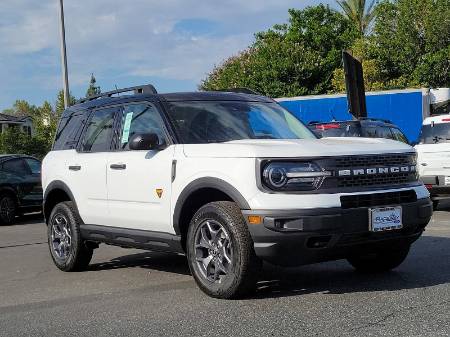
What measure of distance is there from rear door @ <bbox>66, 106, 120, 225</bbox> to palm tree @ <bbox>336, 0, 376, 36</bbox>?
38.0 meters

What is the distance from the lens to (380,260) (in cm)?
637

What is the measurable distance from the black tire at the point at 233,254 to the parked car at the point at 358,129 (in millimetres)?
6060

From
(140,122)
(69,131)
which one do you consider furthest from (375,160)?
(69,131)

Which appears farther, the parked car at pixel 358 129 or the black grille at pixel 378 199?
the parked car at pixel 358 129

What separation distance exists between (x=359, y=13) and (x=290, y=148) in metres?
40.2

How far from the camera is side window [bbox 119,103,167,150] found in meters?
6.29

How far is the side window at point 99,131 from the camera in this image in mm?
6980

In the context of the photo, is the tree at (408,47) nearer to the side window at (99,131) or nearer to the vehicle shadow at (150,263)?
the vehicle shadow at (150,263)

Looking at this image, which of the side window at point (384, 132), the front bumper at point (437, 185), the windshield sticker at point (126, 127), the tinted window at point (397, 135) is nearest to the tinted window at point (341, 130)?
the side window at point (384, 132)

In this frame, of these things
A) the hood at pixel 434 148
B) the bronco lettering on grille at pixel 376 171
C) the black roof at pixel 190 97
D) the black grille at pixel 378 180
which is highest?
the black roof at pixel 190 97

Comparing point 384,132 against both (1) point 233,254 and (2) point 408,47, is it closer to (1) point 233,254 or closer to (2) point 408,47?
(1) point 233,254

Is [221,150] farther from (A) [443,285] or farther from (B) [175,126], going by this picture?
(A) [443,285]

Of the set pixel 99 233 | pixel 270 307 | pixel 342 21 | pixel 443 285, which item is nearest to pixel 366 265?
pixel 443 285

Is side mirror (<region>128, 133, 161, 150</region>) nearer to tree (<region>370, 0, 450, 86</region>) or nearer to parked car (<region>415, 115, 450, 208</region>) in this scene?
parked car (<region>415, 115, 450, 208</region>)
